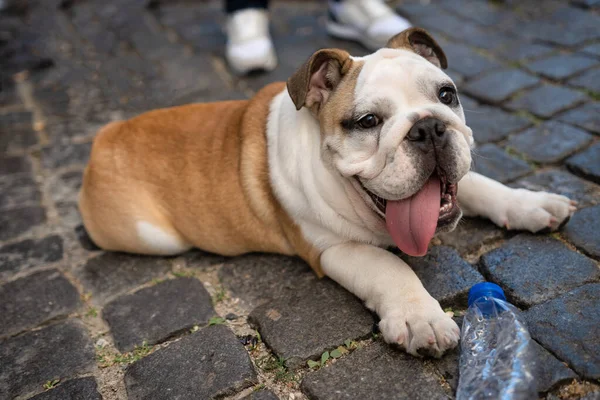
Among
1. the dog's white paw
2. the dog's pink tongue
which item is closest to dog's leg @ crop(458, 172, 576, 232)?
the dog's white paw

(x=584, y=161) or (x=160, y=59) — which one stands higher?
(x=584, y=161)

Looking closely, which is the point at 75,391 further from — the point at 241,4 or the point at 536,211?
the point at 241,4

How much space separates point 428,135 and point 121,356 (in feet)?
6.43

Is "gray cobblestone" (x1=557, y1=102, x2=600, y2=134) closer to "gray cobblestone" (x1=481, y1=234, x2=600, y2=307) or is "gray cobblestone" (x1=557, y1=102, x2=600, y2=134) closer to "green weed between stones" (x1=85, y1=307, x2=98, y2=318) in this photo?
"gray cobblestone" (x1=481, y1=234, x2=600, y2=307)

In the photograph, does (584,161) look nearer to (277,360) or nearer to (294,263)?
(294,263)

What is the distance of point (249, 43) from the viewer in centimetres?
622

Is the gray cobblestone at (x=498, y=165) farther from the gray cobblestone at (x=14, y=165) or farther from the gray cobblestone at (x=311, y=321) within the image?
the gray cobblestone at (x=14, y=165)

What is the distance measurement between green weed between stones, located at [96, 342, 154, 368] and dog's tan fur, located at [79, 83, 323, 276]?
893mm

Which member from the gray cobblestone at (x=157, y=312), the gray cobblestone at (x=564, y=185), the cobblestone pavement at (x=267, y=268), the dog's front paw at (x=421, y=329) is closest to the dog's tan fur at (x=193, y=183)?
the cobblestone pavement at (x=267, y=268)

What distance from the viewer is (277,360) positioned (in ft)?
10.1

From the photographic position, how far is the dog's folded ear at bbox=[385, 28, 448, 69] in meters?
3.55

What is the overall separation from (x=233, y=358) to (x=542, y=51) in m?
4.35

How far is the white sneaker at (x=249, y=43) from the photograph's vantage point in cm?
613

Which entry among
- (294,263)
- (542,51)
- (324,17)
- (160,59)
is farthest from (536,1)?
(294,263)
